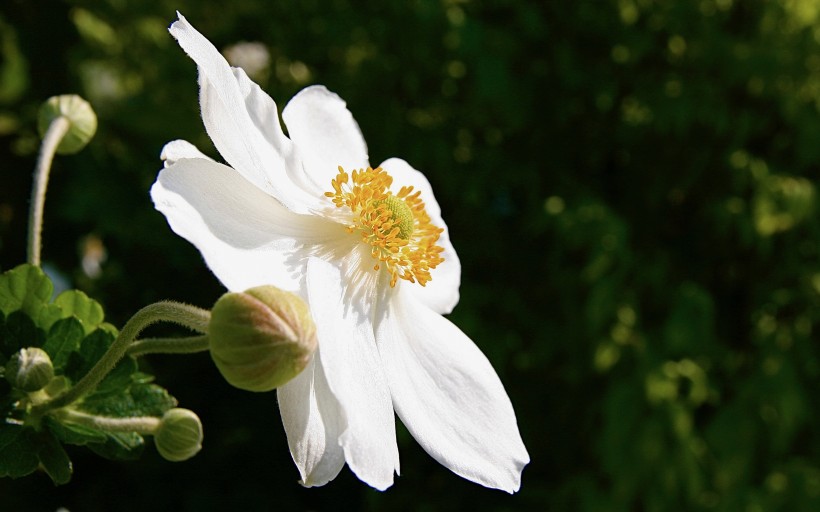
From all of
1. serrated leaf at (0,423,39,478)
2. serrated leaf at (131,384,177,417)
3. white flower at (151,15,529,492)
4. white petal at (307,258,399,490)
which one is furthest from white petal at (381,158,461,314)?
serrated leaf at (0,423,39,478)

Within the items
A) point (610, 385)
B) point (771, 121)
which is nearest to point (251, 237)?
point (610, 385)

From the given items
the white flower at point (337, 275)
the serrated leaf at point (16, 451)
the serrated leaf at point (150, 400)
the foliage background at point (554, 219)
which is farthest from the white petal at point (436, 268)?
the foliage background at point (554, 219)

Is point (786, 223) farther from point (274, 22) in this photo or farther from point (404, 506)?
point (274, 22)

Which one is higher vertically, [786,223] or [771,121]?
[771,121]

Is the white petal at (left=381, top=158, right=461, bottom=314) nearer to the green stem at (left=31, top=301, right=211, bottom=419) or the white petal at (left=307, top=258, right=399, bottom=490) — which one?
the white petal at (left=307, top=258, right=399, bottom=490)

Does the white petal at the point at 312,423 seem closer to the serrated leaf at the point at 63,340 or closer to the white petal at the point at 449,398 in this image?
the white petal at the point at 449,398

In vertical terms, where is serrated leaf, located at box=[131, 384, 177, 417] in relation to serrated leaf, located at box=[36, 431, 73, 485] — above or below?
above

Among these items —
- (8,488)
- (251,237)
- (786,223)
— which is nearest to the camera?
(251,237)
